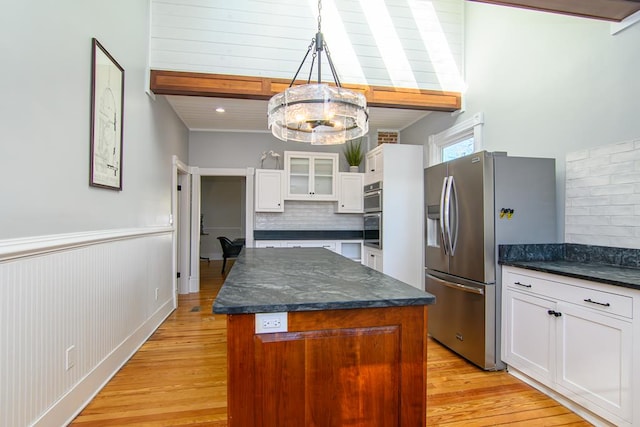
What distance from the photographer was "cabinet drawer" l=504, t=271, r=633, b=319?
1688mm

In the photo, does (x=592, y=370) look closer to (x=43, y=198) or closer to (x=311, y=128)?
(x=311, y=128)

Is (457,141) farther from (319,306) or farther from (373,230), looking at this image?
(319,306)

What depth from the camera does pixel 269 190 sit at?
4.76m

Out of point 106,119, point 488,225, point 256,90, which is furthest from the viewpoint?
point 256,90

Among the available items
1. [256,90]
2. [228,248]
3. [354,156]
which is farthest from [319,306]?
[228,248]

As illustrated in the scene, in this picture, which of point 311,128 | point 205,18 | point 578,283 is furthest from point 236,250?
point 578,283

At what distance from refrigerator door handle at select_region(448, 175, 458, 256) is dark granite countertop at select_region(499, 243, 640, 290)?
366 millimetres

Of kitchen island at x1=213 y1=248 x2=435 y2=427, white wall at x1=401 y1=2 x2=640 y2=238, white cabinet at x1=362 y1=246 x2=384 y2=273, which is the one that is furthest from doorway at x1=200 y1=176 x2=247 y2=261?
kitchen island at x1=213 y1=248 x2=435 y2=427

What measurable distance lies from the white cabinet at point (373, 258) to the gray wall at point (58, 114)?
2731 mm

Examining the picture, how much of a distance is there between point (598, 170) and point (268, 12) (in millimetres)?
3153

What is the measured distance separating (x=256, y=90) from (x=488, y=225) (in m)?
2.44

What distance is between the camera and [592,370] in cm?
184

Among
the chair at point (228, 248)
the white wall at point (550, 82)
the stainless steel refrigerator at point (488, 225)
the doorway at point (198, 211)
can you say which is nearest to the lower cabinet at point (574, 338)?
the stainless steel refrigerator at point (488, 225)

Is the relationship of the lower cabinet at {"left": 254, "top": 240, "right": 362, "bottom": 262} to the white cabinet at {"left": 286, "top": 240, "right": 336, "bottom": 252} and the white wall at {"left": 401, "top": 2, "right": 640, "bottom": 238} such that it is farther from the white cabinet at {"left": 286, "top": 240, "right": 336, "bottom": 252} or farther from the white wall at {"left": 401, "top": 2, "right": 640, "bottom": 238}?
the white wall at {"left": 401, "top": 2, "right": 640, "bottom": 238}
